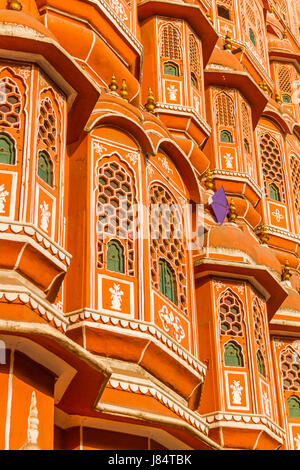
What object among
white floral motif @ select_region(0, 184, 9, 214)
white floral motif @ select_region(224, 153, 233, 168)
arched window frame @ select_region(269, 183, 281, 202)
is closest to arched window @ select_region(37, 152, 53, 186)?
white floral motif @ select_region(0, 184, 9, 214)

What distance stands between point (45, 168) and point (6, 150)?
0.68m

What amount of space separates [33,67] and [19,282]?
3.14 metres

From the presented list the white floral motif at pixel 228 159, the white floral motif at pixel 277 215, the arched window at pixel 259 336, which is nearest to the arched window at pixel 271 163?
the white floral motif at pixel 277 215

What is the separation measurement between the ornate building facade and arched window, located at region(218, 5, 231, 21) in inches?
161

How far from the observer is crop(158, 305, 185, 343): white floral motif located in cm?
1351

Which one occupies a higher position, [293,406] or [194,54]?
[194,54]

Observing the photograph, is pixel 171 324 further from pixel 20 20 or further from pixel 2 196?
pixel 20 20

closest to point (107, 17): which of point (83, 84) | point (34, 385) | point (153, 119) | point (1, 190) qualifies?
point (153, 119)

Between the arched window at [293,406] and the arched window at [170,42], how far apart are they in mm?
7459

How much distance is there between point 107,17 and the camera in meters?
17.0

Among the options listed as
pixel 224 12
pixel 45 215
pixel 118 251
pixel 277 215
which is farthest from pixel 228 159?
pixel 45 215

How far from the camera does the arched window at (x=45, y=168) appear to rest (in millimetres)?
12272

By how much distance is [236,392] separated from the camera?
15.5 meters

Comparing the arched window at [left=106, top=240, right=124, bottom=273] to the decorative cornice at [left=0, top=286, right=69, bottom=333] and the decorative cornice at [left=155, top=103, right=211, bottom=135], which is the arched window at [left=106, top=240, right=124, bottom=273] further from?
the decorative cornice at [left=155, top=103, right=211, bottom=135]
